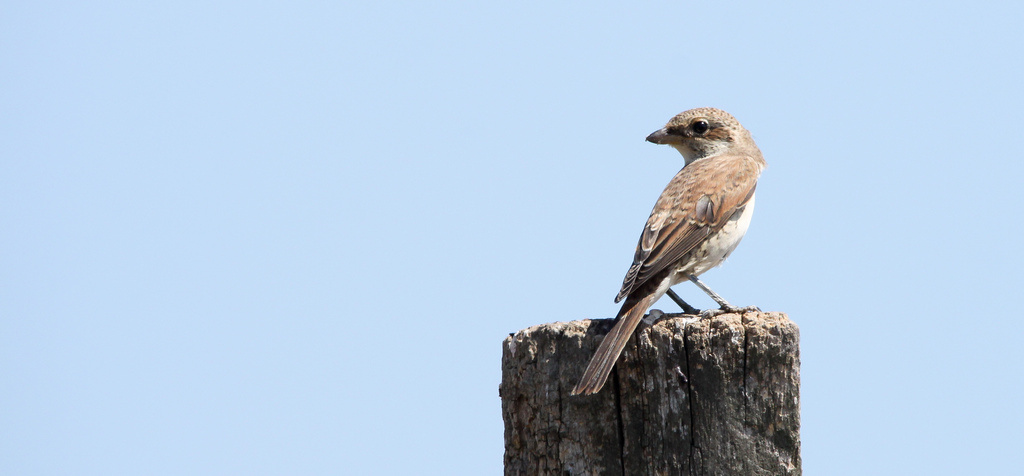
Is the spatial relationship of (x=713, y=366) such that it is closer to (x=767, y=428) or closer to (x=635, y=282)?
(x=767, y=428)

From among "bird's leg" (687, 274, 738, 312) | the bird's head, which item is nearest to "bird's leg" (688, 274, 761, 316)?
"bird's leg" (687, 274, 738, 312)

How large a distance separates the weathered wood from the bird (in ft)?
1.97

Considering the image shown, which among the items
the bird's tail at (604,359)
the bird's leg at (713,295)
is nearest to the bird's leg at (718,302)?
the bird's leg at (713,295)

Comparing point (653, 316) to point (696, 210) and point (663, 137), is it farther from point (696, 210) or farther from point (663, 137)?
point (663, 137)

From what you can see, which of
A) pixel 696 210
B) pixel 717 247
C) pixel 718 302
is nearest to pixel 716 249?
pixel 717 247

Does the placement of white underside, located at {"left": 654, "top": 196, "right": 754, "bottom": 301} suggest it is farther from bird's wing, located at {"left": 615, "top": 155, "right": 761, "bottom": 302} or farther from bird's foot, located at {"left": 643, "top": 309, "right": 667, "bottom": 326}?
bird's foot, located at {"left": 643, "top": 309, "right": 667, "bottom": 326}

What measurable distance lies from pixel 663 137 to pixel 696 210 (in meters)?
1.55

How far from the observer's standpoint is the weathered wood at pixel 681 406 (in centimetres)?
376

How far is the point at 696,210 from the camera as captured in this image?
6230mm

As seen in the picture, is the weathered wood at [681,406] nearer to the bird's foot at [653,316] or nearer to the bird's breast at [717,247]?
the bird's foot at [653,316]

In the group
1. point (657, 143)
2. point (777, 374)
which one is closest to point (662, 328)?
point (777, 374)

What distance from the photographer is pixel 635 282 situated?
5414 millimetres

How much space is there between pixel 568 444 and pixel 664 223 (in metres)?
2.46

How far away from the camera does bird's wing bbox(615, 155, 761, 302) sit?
5.81m
